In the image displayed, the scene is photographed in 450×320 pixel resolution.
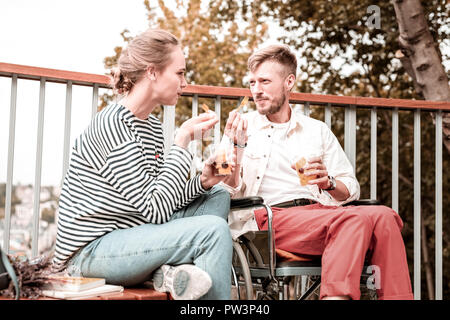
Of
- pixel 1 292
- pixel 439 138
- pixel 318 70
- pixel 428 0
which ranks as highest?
pixel 428 0

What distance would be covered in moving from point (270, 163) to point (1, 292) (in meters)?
1.39

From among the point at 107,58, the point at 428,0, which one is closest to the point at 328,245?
the point at 428,0

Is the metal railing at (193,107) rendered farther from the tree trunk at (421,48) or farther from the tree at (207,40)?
the tree at (207,40)

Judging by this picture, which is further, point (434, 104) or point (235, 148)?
point (434, 104)

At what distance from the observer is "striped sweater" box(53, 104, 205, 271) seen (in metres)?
1.84

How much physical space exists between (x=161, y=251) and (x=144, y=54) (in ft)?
2.45

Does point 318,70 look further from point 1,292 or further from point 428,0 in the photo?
point 1,292

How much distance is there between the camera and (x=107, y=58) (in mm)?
8766

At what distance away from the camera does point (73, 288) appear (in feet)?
5.34

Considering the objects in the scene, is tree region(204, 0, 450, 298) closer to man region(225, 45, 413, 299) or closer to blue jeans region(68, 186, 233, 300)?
man region(225, 45, 413, 299)

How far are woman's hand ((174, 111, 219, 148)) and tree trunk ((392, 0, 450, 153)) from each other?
248cm

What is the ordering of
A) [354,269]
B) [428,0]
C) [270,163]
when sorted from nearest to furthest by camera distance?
[354,269] < [270,163] < [428,0]

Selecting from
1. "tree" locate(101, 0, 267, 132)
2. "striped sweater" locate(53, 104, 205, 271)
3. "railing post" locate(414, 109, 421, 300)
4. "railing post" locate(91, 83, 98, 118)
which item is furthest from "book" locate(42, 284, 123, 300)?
"tree" locate(101, 0, 267, 132)

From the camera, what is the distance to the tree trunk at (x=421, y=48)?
3980mm
